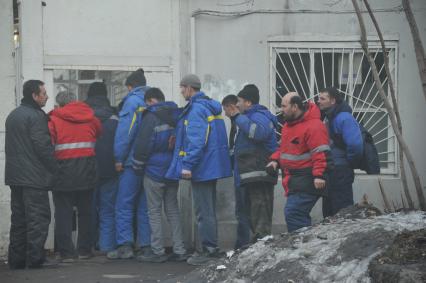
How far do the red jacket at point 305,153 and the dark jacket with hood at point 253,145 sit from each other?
0.98m

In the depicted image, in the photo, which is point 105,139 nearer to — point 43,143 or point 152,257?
point 43,143

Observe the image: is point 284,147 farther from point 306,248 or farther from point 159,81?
point 159,81

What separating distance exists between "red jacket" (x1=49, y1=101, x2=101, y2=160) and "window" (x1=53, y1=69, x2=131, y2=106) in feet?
3.90

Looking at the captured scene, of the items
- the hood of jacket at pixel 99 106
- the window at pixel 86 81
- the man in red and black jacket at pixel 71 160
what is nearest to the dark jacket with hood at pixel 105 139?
the hood of jacket at pixel 99 106

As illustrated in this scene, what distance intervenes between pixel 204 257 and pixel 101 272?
116cm

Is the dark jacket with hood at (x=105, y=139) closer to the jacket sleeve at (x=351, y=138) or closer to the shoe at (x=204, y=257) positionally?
the shoe at (x=204, y=257)

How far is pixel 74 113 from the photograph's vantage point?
991 cm

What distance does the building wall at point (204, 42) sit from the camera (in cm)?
1097

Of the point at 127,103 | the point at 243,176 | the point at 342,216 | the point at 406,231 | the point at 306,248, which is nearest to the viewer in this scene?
the point at 406,231

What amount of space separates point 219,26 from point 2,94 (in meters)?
2.79

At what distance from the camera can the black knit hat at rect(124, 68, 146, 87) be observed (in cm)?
1048

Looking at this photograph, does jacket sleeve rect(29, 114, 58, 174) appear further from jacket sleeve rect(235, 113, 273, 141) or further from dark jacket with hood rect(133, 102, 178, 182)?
jacket sleeve rect(235, 113, 273, 141)

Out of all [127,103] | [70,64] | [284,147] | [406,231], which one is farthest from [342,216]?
[70,64]

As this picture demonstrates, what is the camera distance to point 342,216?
8.27m
